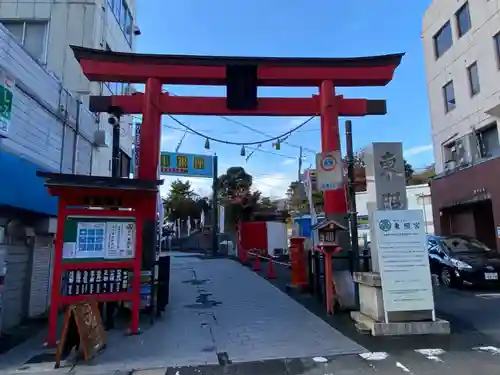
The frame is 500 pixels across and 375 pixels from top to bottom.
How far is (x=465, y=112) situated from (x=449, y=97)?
1.85 meters

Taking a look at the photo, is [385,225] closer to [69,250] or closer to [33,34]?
[69,250]

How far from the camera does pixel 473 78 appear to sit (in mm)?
16562

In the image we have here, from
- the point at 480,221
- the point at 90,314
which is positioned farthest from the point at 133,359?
the point at 480,221

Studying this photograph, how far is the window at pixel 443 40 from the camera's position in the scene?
18.3 metres

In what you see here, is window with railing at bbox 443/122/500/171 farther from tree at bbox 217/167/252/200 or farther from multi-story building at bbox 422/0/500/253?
tree at bbox 217/167/252/200

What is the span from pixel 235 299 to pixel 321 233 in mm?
3174

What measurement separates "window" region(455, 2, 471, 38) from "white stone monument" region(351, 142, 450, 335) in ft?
42.9

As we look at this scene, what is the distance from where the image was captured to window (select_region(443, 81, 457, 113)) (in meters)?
18.1

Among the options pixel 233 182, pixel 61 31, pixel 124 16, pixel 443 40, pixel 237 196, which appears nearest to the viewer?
pixel 61 31

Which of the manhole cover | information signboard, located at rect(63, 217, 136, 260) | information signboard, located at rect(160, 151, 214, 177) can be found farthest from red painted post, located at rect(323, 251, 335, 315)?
information signboard, located at rect(160, 151, 214, 177)

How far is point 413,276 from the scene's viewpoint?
6.77 meters

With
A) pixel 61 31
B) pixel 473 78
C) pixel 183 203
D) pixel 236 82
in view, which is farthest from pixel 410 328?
pixel 183 203

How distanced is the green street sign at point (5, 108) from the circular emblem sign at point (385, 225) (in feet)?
21.5

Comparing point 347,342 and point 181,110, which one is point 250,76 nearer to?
point 181,110
